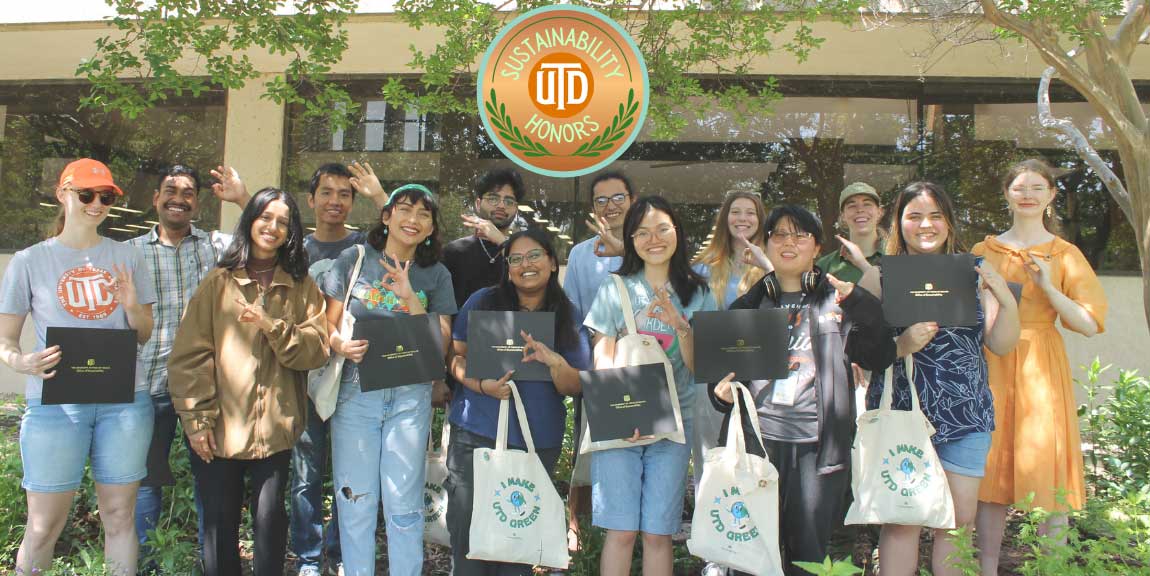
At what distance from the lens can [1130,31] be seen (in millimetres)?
5070

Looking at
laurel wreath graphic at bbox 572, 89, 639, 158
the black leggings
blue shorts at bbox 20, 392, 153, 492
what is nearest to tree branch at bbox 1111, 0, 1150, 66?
laurel wreath graphic at bbox 572, 89, 639, 158

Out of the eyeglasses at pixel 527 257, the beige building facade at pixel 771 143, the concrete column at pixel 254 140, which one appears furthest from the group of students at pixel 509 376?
the concrete column at pixel 254 140

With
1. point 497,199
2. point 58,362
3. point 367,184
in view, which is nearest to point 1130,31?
point 497,199

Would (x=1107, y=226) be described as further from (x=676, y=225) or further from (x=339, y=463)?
(x=339, y=463)

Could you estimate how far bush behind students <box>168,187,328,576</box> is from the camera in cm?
325

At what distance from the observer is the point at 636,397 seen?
3.16m

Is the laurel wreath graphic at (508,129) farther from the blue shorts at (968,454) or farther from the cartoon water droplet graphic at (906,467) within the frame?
the blue shorts at (968,454)

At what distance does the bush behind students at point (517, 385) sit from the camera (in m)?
3.34

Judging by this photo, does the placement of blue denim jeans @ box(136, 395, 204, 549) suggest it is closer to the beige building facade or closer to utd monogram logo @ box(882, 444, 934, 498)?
utd monogram logo @ box(882, 444, 934, 498)

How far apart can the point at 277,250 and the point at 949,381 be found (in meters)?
2.95

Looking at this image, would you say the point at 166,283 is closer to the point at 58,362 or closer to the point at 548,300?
the point at 58,362

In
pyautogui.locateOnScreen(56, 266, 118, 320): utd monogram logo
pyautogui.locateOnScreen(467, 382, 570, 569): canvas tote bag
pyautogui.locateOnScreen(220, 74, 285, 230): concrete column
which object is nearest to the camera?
pyautogui.locateOnScreen(467, 382, 570, 569): canvas tote bag

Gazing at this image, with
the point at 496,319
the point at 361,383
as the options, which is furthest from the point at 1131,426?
the point at 361,383

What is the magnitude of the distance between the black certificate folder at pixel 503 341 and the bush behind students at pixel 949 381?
4.81ft
